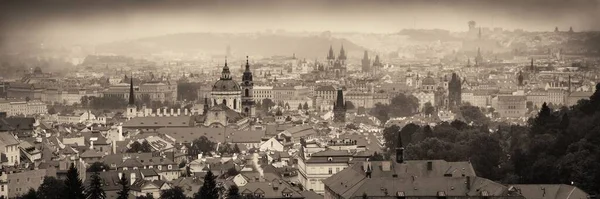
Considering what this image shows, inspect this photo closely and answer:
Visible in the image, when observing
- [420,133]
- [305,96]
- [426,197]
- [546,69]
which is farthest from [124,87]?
[426,197]

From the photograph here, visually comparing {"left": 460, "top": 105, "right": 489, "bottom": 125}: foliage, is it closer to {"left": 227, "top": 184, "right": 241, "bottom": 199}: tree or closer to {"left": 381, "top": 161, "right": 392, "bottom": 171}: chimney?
{"left": 381, "top": 161, "right": 392, "bottom": 171}: chimney

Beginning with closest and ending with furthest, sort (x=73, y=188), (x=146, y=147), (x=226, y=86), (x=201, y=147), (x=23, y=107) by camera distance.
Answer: (x=73, y=188), (x=146, y=147), (x=201, y=147), (x=226, y=86), (x=23, y=107)

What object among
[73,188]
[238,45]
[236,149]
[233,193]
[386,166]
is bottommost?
[236,149]

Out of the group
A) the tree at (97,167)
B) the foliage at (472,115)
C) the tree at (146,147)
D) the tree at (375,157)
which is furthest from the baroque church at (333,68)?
the tree at (375,157)

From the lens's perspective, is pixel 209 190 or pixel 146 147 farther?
pixel 146 147

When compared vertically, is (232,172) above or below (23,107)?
above

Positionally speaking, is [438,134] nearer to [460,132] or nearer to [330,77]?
[460,132]

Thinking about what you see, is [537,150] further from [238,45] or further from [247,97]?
[238,45]

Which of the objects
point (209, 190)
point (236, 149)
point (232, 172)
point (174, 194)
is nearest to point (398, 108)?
point (236, 149)
